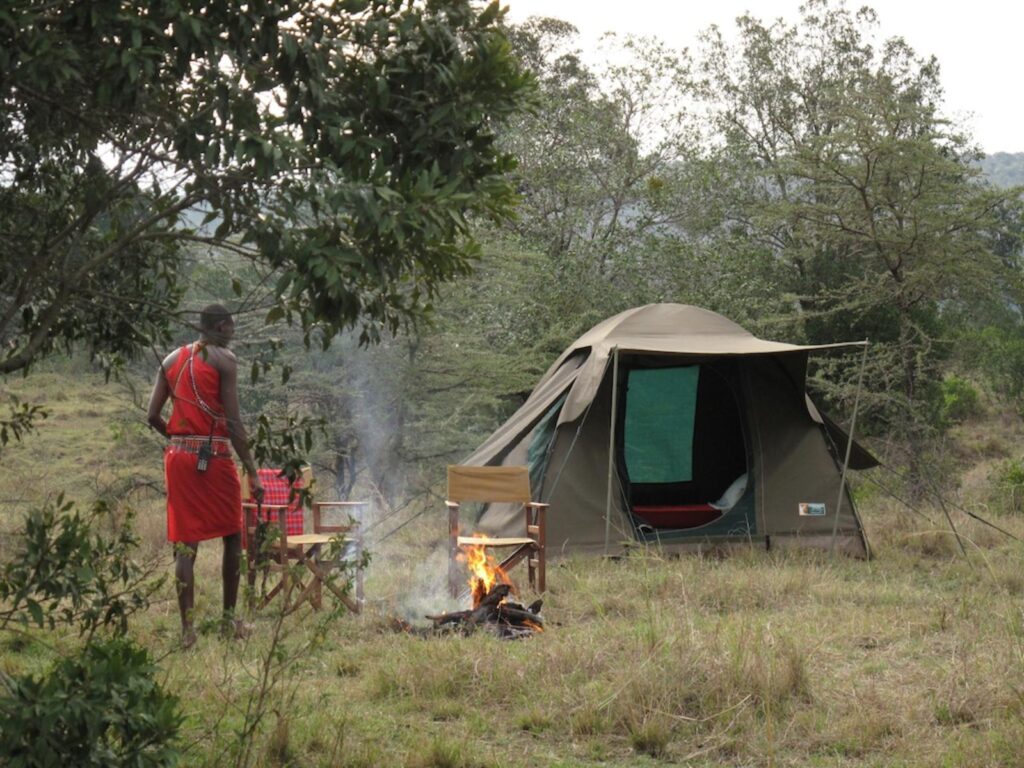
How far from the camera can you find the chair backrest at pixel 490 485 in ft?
21.5

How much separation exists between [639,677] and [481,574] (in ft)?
6.73

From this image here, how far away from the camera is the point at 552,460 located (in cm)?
775

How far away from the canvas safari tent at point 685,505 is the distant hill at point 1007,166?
95065 millimetres

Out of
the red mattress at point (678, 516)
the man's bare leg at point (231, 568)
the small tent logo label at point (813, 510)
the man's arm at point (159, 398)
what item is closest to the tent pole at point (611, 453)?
the red mattress at point (678, 516)

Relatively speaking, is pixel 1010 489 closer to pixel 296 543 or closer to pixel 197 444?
pixel 296 543

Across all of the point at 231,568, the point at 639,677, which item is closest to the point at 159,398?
the point at 231,568

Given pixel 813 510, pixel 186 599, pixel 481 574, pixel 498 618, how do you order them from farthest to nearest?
pixel 813 510 < pixel 481 574 < pixel 498 618 < pixel 186 599

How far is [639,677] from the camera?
405cm

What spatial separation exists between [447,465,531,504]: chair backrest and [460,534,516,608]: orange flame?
0.97 ft

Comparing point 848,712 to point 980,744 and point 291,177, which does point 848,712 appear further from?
point 291,177

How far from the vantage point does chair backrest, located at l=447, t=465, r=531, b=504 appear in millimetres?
6543

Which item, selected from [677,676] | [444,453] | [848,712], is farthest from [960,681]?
[444,453]

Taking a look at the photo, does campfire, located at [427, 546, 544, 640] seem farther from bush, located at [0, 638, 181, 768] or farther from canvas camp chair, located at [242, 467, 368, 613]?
bush, located at [0, 638, 181, 768]

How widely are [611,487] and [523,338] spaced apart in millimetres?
4863
